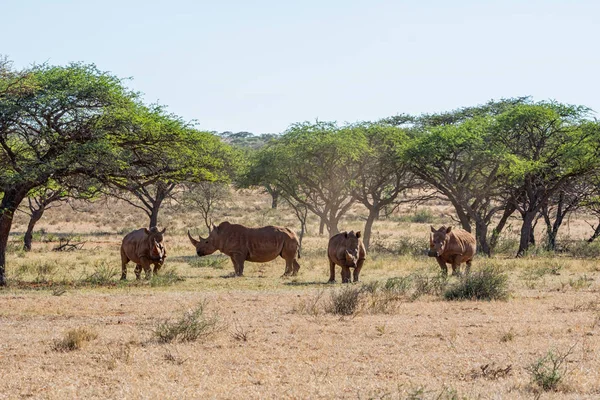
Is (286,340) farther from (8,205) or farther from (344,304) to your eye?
(8,205)

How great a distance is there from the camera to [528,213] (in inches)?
1254

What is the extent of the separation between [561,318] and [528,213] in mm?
19046

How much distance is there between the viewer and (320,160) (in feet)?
113

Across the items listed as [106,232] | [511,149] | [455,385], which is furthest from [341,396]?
[106,232]

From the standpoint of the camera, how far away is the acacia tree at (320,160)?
110ft

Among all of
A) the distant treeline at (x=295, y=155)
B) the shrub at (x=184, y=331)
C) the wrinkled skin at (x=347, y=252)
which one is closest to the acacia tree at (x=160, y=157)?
the distant treeline at (x=295, y=155)

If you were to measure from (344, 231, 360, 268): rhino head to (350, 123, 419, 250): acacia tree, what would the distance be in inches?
553

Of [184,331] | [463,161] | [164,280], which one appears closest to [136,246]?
[164,280]

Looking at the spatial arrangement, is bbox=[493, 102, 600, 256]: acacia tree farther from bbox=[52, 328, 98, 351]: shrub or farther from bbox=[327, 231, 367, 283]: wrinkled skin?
bbox=[52, 328, 98, 351]: shrub

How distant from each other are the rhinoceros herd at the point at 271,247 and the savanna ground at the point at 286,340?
0.82 metres

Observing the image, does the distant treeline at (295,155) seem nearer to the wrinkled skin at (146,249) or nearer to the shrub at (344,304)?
the wrinkled skin at (146,249)

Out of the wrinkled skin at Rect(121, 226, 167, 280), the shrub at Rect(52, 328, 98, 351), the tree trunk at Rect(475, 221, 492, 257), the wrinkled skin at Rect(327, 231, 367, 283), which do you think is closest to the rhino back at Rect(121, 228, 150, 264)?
the wrinkled skin at Rect(121, 226, 167, 280)

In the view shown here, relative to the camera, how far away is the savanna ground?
8.55m

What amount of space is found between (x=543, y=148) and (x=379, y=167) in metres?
7.30
